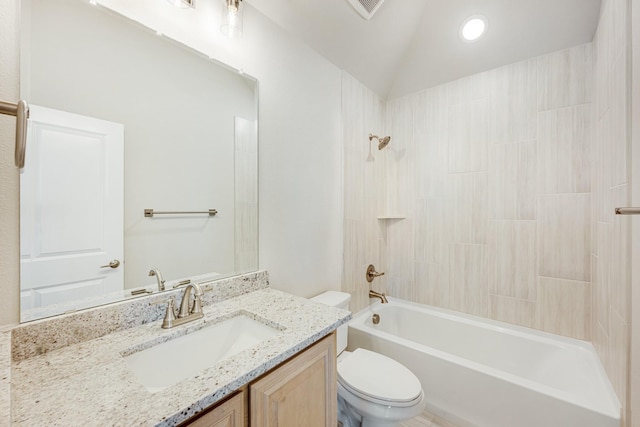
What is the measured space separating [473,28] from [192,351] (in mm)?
2666

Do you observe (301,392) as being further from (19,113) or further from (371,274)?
(371,274)

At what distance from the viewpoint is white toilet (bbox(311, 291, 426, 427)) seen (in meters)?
1.25

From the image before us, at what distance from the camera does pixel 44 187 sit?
31.8 inches

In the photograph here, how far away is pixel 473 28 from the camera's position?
1926 millimetres

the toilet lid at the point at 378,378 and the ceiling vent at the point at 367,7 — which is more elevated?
the ceiling vent at the point at 367,7

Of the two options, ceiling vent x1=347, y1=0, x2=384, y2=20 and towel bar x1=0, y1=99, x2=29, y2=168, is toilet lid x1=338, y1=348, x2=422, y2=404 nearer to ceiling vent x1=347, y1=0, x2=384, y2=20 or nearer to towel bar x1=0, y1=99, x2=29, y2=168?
towel bar x1=0, y1=99, x2=29, y2=168

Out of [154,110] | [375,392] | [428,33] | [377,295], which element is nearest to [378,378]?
[375,392]

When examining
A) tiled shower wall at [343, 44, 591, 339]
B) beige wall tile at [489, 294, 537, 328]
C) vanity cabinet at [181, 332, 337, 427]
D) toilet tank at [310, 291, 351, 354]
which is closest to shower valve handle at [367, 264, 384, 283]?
tiled shower wall at [343, 44, 591, 339]

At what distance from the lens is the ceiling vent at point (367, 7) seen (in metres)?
1.65

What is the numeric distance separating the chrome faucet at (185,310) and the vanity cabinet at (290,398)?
16.6 inches

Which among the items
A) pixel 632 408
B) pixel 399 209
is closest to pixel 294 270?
pixel 399 209

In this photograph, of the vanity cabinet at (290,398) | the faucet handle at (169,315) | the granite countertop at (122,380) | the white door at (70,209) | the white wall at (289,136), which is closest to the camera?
the granite countertop at (122,380)

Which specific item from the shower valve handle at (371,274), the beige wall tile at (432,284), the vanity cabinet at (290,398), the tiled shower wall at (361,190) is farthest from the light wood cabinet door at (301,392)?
the beige wall tile at (432,284)

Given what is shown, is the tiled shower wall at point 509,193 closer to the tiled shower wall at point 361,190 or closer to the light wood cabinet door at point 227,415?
the tiled shower wall at point 361,190
